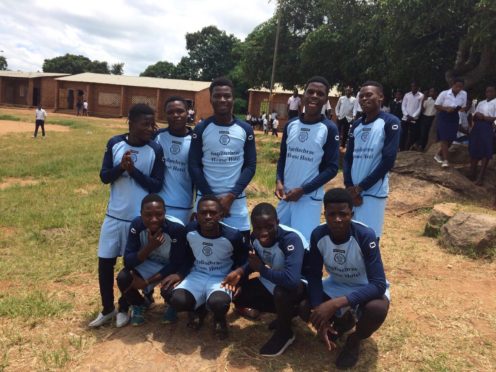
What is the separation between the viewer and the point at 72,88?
37.4m

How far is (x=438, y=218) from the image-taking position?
6051 millimetres

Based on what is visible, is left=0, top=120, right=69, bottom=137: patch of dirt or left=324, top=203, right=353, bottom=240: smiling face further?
left=0, top=120, right=69, bottom=137: patch of dirt

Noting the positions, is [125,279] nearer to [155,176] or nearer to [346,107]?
[155,176]

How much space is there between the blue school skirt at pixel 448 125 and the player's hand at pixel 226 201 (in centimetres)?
591

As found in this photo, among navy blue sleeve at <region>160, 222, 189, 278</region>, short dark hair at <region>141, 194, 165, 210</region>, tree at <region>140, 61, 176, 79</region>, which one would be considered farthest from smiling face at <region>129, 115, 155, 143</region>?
tree at <region>140, 61, 176, 79</region>

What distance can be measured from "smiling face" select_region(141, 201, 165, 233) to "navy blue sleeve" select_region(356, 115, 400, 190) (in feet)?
5.14

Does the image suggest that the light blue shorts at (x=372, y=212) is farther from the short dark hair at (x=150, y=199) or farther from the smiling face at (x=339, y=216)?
the short dark hair at (x=150, y=199)

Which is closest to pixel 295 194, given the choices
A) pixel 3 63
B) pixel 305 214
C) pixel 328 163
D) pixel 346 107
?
pixel 305 214

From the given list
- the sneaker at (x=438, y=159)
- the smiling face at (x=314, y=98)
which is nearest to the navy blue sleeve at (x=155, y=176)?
the smiling face at (x=314, y=98)

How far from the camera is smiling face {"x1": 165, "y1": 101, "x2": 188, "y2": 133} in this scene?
12.1 feet

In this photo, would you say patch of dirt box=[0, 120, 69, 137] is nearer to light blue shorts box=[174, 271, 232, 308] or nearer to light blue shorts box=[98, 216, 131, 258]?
light blue shorts box=[98, 216, 131, 258]

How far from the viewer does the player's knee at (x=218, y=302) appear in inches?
127

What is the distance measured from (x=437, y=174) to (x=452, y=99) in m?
1.39

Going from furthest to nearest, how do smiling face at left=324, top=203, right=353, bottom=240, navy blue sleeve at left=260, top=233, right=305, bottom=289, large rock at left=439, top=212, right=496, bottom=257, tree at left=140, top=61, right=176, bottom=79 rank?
tree at left=140, top=61, right=176, bottom=79, large rock at left=439, top=212, right=496, bottom=257, navy blue sleeve at left=260, top=233, right=305, bottom=289, smiling face at left=324, top=203, right=353, bottom=240
